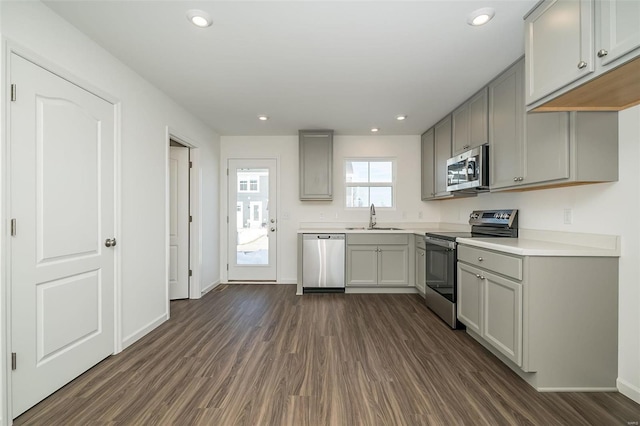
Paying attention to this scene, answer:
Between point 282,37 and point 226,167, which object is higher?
point 282,37

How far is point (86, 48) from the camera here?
2068mm

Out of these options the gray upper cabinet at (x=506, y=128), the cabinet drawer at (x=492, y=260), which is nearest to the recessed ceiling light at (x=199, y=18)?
the gray upper cabinet at (x=506, y=128)

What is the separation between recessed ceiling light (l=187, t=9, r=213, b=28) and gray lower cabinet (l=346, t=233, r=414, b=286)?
2.96m

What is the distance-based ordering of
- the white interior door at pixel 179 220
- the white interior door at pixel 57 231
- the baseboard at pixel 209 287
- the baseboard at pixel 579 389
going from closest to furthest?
1. the white interior door at pixel 57 231
2. the baseboard at pixel 579 389
3. the white interior door at pixel 179 220
4. the baseboard at pixel 209 287

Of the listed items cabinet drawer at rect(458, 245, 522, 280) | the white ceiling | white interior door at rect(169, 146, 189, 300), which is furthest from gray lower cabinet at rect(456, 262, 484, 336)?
white interior door at rect(169, 146, 189, 300)

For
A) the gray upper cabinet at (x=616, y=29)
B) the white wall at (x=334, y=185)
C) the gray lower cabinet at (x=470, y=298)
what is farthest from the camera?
the white wall at (x=334, y=185)

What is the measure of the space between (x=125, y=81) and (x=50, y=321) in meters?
1.95

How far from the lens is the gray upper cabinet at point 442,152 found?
3.61m

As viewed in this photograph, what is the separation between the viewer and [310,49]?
2.17 meters

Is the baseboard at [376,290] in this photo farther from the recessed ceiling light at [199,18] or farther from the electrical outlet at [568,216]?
the recessed ceiling light at [199,18]

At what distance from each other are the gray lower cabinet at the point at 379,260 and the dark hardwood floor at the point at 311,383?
40.8 inches

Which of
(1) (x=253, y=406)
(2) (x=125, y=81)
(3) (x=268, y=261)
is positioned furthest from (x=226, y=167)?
(1) (x=253, y=406)

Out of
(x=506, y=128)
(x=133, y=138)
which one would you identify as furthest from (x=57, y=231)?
(x=506, y=128)

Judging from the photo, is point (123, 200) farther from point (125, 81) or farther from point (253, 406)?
point (253, 406)
